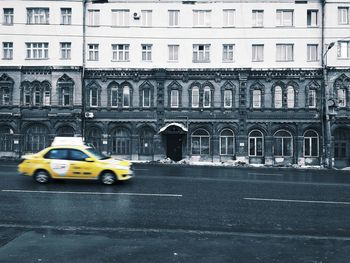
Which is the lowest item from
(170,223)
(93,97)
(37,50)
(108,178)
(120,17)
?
(170,223)

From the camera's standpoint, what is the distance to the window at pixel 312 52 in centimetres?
2764

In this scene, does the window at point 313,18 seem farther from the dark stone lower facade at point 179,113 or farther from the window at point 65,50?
the window at point 65,50

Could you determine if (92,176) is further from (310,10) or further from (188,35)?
(310,10)

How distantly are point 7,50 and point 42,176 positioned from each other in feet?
65.6

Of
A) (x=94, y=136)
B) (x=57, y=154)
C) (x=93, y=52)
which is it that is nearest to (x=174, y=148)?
(x=94, y=136)

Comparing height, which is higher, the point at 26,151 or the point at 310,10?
the point at 310,10

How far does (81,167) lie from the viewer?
1291 centimetres

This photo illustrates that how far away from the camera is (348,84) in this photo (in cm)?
2723

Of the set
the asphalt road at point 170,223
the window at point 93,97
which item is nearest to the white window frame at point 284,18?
the window at point 93,97

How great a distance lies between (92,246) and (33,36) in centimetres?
2666

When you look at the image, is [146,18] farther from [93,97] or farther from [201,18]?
[93,97]

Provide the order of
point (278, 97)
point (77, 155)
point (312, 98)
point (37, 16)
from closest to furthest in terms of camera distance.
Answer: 1. point (77, 155)
2. point (312, 98)
3. point (278, 97)
4. point (37, 16)

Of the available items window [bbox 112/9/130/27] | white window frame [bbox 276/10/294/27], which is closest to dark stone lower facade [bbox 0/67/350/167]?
white window frame [bbox 276/10/294/27]

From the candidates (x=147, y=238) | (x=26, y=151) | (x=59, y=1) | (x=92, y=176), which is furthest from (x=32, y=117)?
(x=147, y=238)
